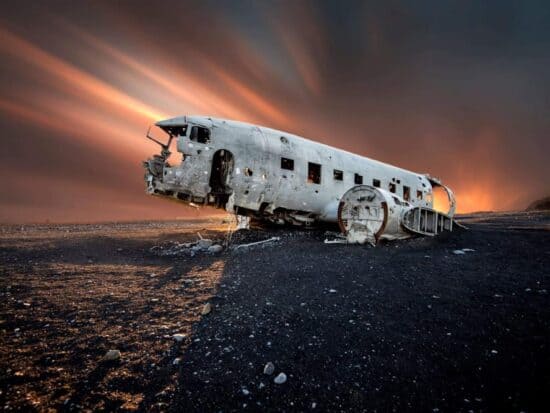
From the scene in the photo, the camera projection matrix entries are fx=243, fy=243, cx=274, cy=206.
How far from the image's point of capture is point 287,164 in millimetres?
10930

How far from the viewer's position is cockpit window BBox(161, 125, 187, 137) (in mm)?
9227

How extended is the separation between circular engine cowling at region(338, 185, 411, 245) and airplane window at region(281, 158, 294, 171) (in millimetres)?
2899

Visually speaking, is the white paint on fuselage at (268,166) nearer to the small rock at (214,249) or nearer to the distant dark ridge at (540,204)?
the small rock at (214,249)

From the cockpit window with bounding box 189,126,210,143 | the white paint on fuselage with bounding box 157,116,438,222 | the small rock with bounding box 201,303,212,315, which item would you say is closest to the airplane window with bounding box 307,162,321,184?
the white paint on fuselage with bounding box 157,116,438,222

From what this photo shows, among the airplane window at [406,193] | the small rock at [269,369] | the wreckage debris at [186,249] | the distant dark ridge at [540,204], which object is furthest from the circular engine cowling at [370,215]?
the distant dark ridge at [540,204]

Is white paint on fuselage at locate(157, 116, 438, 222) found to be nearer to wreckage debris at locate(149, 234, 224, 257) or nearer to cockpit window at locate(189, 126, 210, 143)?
cockpit window at locate(189, 126, 210, 143)

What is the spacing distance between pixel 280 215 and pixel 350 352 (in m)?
8.64

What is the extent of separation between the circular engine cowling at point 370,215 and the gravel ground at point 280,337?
2.65 m

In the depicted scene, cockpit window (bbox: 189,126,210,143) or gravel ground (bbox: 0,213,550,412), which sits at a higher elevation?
cockpit window (bbox: 189,126,210,143)

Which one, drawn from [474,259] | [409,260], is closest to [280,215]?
[409,260]

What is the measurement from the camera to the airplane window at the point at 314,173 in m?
11.6

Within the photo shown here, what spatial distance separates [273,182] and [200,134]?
3.47 metres

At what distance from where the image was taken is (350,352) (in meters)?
2.75

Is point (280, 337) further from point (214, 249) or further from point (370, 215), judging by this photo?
point (370, 215)
